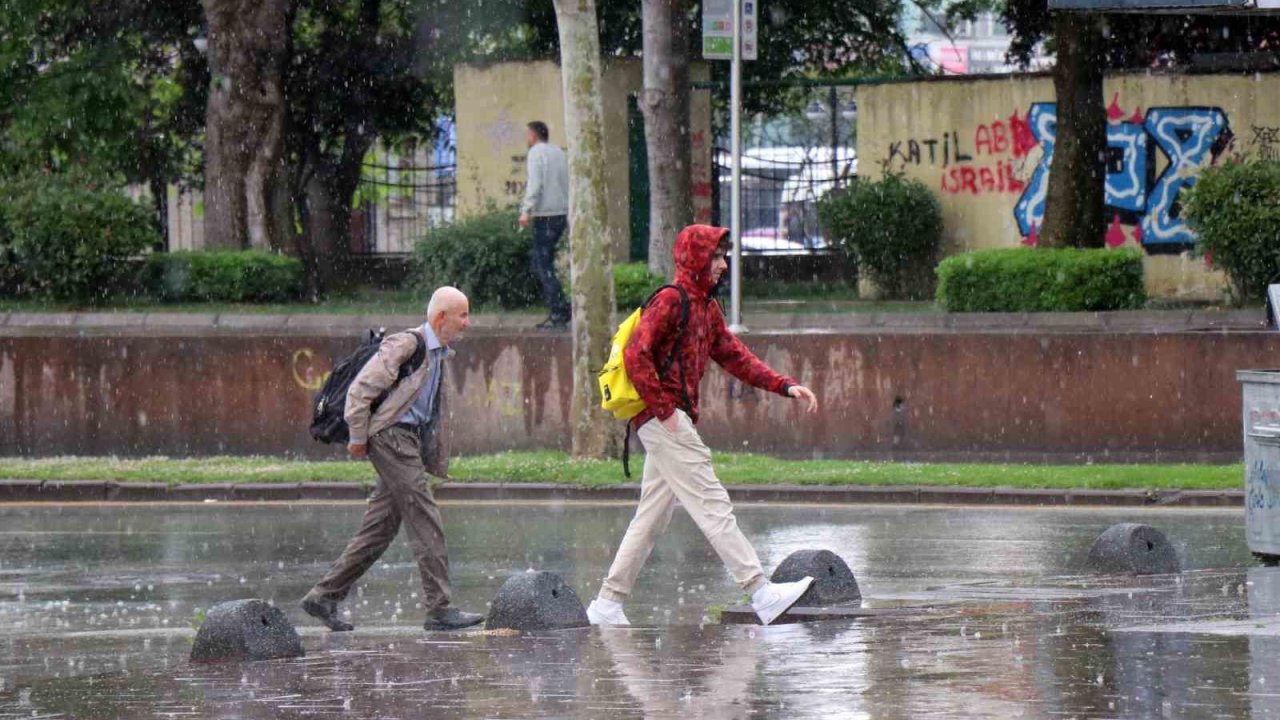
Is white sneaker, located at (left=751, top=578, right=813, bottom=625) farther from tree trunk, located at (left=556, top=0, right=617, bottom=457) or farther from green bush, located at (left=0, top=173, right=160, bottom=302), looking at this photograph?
green bush, located at (left=0, top=173, right=160, bottom=302)

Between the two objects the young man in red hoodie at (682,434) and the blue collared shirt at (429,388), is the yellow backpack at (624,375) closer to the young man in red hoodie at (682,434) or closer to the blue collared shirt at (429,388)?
the young man in red hoodie at (682,434)

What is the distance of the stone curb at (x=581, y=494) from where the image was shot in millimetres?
15891

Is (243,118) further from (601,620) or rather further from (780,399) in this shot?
(601,620)

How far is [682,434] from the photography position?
9711mm

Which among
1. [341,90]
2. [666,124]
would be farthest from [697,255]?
[341,90]

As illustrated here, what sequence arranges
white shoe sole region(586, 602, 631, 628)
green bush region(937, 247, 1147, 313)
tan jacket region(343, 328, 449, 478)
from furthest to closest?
1. green bush region(937, 247, 1147, 313)
2. tan jacket region(343, 328, 449, 478)
3. white shoe sole region(586, 602, 631, 628)

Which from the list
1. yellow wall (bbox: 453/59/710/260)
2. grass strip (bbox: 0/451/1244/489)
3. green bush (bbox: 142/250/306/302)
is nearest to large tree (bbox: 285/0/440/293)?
yellow wall (bbox: 453/59/710/260)

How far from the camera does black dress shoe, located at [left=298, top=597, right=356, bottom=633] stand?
10445 mm

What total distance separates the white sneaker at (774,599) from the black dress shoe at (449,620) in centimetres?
142

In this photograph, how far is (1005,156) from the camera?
2459cm

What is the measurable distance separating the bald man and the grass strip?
6.57 metres

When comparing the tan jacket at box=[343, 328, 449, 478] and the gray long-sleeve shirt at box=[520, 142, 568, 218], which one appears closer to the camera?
the tan jacket at box=[343, 328, 449, 478]

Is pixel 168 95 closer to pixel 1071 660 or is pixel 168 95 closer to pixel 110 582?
pixel 110 582

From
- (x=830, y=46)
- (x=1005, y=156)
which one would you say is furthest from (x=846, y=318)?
(x=830, y=46)
